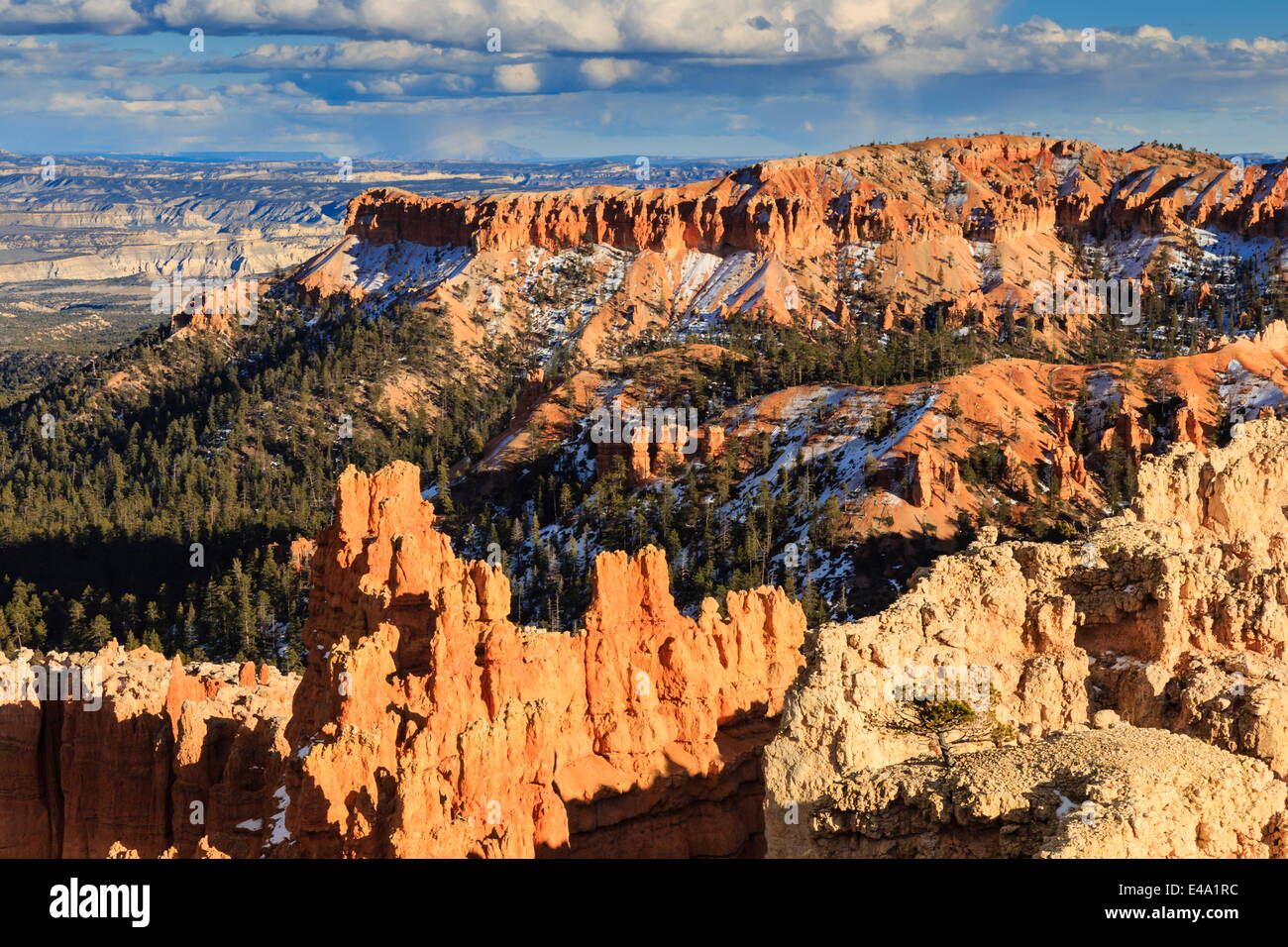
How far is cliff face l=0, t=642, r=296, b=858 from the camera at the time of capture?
158ft

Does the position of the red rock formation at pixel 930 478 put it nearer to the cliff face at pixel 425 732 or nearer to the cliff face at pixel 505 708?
the cliff face at pixel 425 732

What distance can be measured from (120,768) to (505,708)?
54.1ft

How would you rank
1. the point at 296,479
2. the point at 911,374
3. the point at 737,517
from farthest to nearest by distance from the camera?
the point at 296,479, the point at 911,374, the point at 737,517

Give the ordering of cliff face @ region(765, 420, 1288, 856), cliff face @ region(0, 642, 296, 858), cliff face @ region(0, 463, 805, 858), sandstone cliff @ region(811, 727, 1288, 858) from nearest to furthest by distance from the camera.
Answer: sandstone cliff @ region(811, 727, 1288, 858) < cliff face @ region(765, 420, 1288, 856) < cliff face @ region(0, 463, 805, 858) < cliff face @ region(0, 642, 296, 858)

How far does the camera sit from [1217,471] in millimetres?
44562

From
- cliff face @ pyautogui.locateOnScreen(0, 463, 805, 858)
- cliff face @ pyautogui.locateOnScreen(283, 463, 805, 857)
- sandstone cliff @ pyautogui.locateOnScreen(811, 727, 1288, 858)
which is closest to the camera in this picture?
sandstone cliff @ pyautogui.locateOnScreen(811, 727, 1288, 858)

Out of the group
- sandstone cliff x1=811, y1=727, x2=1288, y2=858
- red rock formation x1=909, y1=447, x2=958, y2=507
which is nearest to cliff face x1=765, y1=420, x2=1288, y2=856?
sandstone cliff x1=811, y1=727, x2=1288, y2=858

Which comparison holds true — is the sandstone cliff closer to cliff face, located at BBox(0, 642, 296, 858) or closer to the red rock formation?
cliff face, located at BBox(0, 642, 296, 858)

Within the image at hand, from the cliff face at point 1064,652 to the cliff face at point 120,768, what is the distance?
2345 centimetres

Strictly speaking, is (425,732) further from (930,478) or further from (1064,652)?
(930,478)

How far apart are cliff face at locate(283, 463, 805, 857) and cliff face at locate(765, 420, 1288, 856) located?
11.5 meters

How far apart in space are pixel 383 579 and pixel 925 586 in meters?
25.0

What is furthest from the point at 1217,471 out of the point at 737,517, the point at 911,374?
the point at 911,374
